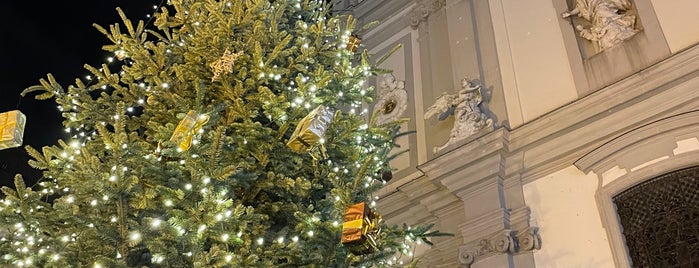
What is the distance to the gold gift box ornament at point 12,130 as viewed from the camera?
4277mm

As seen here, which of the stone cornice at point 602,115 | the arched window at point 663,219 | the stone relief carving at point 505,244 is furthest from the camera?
the stone relief carving at point 505,244

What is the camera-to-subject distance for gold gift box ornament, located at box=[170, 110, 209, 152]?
3.64 meters

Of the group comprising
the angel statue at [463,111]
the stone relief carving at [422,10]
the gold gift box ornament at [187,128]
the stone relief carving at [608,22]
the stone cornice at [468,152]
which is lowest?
the gold gift box ornament at [187,128]

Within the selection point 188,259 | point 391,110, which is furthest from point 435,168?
point 188,259

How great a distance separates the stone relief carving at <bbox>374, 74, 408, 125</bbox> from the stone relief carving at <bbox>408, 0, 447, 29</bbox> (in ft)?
3.25

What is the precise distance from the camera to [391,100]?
8.56m

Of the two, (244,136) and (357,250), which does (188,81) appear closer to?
(244,136)

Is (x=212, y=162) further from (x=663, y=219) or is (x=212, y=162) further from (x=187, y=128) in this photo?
(x=663, y=219)

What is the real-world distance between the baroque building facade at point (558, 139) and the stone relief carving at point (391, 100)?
130mm

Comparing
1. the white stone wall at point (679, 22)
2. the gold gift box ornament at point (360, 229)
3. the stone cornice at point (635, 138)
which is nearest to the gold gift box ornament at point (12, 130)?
the gold gift box ornament at point (360, 229)

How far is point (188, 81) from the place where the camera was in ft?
15.2

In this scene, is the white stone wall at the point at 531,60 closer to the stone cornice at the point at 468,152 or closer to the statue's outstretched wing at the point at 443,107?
the stone cornice at the point at 468,152

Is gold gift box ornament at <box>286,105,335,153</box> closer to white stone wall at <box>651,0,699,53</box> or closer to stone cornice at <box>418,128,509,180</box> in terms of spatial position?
stone cornice at <box>418,128,509,180</box>

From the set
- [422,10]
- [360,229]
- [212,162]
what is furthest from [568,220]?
[422,10]
